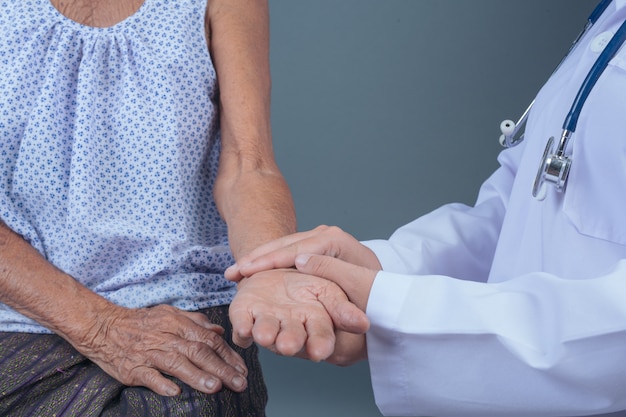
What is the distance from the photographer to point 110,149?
145 cm

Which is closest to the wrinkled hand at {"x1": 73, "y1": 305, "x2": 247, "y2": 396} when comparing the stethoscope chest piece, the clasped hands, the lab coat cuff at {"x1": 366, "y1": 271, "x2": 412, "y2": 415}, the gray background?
the clasped hands

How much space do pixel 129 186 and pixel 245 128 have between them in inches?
9.2

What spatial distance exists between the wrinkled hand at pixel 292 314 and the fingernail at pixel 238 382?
15 cm

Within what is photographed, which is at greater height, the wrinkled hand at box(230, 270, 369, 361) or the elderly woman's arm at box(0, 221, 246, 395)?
the wrinkled hand at box(230, 270, 369, 361)

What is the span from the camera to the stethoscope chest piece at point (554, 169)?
1.14m

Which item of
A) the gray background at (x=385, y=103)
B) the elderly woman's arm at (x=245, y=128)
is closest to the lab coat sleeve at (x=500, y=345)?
the elderly woman's arm at (x=245, y=128)

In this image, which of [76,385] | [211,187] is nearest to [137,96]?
[211,187]

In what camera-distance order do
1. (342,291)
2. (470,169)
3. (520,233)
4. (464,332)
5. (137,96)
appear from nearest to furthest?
1. (464,332)
2. (342,291)
3. (520,233)
4. (137,96)
5. (470,169)

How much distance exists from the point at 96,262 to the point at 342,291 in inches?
18.8

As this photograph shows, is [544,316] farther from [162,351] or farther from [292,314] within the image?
[162,351]

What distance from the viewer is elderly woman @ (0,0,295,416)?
132 cm

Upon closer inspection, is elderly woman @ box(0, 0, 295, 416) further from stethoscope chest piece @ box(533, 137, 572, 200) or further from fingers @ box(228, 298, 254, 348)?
stethoscope chest piece @ box(533, 137, 572, 200)

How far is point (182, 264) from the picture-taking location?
4.70 ft

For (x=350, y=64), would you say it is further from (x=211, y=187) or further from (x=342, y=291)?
(x=342, y=291)
